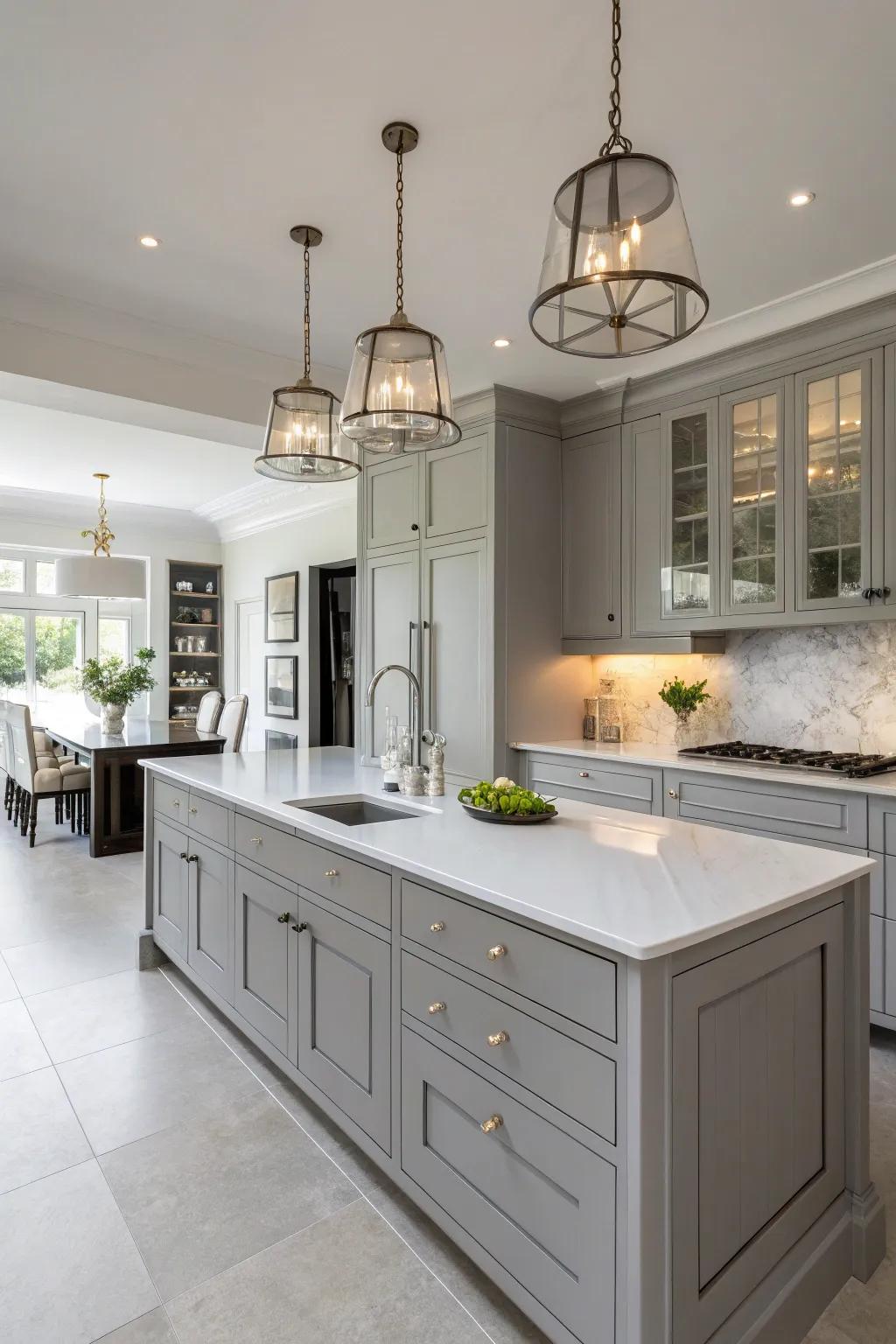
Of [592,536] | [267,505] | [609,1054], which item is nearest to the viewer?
[609,1054]

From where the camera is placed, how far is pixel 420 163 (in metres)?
2.31

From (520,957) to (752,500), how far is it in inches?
102

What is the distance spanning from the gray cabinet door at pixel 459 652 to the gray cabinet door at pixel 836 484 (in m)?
1.50

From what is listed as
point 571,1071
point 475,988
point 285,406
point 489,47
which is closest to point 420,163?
point 489,47

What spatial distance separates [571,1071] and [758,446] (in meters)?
2.84

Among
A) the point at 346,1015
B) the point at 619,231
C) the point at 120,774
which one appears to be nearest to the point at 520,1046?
the point at 346,1015

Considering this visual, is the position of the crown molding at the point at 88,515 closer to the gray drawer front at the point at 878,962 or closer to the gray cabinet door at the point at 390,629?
the gray cabinet door at the point at 390,629

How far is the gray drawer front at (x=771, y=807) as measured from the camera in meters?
2.75

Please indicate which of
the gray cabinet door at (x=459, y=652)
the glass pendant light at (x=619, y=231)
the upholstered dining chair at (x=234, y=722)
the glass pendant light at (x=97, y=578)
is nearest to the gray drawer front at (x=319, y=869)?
the glass pendant light at (x=619, y=231)

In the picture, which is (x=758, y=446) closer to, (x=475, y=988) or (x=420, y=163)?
(x=420, y=163)

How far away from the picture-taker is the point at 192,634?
865cm

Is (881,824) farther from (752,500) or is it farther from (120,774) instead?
(120,774)

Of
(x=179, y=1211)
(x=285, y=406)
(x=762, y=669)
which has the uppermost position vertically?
(x=285, y=406)

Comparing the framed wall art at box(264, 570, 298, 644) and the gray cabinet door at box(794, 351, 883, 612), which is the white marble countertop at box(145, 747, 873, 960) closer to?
the gray cabinet door at box(794, 351, 883, 612)
